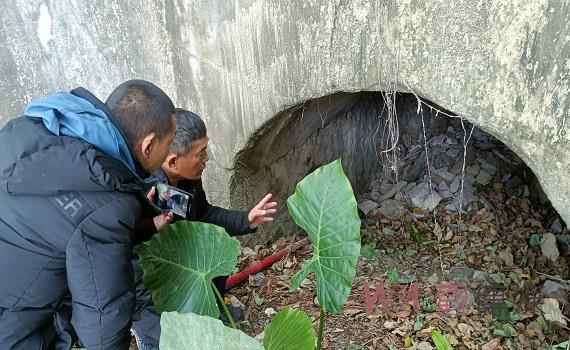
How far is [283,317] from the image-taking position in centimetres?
169

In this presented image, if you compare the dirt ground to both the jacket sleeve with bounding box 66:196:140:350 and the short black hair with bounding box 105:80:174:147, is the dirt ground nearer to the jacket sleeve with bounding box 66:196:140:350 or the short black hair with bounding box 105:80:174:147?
the jacket sleeve with bounding box 66:196:140:350

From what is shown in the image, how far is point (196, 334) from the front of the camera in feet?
4.32

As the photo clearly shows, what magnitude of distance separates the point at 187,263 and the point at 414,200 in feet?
8.14

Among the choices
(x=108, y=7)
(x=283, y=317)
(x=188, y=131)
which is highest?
(x=108, y=7)

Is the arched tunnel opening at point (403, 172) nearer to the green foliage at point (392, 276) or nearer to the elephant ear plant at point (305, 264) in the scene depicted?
the green foliage at point (392, 276)

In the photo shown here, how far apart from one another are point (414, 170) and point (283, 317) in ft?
9.23

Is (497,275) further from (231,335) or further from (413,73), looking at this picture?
(231,335)

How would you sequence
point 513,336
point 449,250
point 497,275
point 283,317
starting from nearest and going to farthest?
point 283,317, point 513,336, point 497,275, point 449,250

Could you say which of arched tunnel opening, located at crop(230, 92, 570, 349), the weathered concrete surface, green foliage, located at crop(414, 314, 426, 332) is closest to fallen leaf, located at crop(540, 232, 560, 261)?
arched tunnel opening, located at crop(230, 92, 570, 349)

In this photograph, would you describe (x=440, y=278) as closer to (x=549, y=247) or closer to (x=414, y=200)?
(x=549, y=247)

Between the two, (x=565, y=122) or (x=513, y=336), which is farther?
(x=513, y=336)

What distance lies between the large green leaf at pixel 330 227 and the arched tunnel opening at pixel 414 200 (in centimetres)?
82

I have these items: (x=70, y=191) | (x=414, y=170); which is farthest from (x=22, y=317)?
(x=414, y=170)

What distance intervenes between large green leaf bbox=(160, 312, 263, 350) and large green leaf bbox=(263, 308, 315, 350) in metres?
0.40
